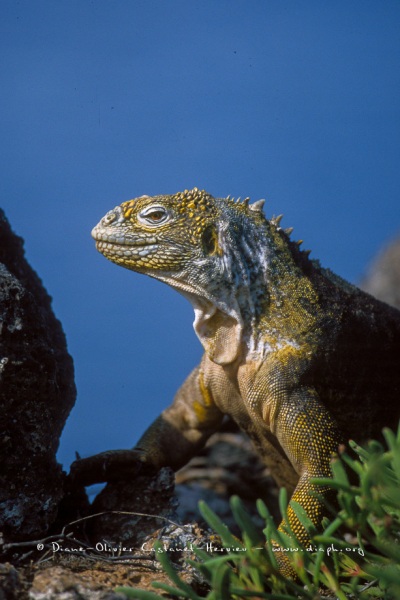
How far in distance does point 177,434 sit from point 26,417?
1.64 m

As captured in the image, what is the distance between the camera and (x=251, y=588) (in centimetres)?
268

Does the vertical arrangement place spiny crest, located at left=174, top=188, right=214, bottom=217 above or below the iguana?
above

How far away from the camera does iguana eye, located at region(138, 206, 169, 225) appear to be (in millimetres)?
4215

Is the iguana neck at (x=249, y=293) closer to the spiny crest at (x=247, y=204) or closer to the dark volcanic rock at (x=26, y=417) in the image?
the spiny crest at (x=247, y=204)

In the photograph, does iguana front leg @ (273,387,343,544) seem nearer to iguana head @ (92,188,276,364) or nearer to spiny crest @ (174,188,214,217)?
iguana head @ (92,188,276,364)

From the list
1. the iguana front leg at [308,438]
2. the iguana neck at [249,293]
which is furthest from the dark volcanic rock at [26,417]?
the iguana front leg at [308,438]

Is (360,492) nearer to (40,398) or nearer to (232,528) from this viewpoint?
(40,398)

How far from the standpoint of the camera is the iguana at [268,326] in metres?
3.94

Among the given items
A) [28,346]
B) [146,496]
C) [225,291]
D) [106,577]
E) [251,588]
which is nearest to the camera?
[251,588]

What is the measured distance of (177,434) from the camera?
5012 mm

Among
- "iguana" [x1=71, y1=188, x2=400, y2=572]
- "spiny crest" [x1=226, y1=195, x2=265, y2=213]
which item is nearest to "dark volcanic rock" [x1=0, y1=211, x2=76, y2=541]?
"iguana" [x1=71, y1=188, x2=400, y2=572]

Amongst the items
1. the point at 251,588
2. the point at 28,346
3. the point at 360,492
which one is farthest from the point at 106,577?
the point at 360,492

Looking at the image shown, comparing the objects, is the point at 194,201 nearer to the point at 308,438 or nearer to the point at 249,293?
the point at 249,293

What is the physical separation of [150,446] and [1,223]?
2.01 m
